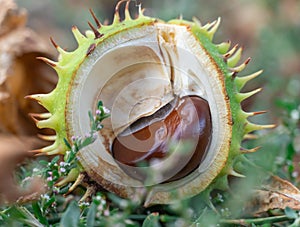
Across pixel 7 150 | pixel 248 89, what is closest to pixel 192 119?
pixel 7 150

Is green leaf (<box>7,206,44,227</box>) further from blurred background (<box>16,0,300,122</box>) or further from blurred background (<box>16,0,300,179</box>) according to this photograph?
blurred background (<box>16,0,300,122</box>)

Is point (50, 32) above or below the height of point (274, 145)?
above

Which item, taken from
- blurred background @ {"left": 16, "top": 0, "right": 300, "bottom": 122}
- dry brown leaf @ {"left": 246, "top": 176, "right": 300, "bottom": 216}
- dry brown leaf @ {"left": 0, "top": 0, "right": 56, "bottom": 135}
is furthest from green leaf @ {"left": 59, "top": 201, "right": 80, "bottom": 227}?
blurred background @ {"left": 16, "top": 0, "right": 300, "bottom": 122}

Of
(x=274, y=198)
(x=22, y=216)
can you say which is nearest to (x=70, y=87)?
(x=22, y=216)

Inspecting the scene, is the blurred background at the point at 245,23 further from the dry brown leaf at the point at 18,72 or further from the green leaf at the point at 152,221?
the green leaf at the point at 152,221

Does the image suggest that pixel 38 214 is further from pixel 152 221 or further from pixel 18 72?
pixel 18 72

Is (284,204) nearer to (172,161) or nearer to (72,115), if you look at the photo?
(172,161)
